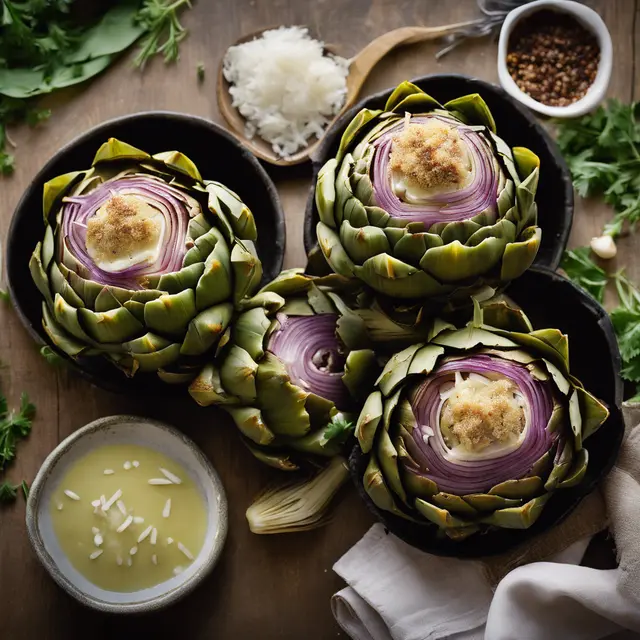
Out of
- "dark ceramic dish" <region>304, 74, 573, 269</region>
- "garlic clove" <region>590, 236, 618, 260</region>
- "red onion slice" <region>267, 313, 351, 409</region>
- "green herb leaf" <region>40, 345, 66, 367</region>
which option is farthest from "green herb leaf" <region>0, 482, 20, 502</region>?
"garlic clove" <region>590, 236, 618, 260</region>

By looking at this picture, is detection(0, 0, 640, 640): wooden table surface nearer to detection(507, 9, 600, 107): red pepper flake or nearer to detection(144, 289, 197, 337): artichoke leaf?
detection(507, 9, 600, 107): red pepper flake

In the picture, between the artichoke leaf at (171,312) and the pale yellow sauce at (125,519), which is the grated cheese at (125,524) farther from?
the artichoke leaf at (171,312)

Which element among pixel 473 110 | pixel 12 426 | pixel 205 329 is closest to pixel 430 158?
pixel 473 110

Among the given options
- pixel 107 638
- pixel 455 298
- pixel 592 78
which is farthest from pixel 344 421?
pixel 592 78

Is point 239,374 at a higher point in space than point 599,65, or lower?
lower

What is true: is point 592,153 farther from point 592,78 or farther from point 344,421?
A: point 344,421

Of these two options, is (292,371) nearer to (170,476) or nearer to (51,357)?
(170,476)
